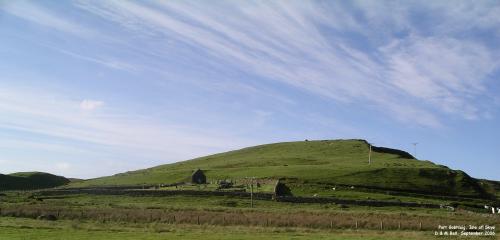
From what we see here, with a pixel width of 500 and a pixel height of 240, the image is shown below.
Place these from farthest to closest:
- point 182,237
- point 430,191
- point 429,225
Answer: point 430,191 → point 429,225 → point 182,237

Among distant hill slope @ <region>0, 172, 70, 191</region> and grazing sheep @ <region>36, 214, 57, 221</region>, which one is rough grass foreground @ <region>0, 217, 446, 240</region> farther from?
distant hill slope @ <region>0, 172, 70, 191</region>

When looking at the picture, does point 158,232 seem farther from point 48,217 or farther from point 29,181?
point 29,181

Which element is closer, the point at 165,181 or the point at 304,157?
the point at 165,181

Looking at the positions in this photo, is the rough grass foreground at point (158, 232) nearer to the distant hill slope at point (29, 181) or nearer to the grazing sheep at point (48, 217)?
the grazing sheep at point (48, 217)

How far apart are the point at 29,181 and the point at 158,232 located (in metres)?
129

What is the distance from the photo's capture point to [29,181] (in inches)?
6117

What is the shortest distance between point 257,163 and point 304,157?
18450 millimetres

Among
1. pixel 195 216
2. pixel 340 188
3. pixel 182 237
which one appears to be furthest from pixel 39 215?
pixel 340 188

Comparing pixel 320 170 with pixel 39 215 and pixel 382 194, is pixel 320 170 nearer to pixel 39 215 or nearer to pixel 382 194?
pixel 382 194

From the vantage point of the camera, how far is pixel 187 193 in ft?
279

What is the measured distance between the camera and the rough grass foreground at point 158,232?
3650 cm

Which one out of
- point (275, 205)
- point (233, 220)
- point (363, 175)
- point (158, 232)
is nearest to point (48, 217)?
point (158, 232)

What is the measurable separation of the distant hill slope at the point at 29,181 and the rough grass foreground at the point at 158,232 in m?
105

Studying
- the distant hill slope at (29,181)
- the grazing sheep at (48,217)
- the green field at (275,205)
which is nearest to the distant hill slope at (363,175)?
the green field at (275,205)
